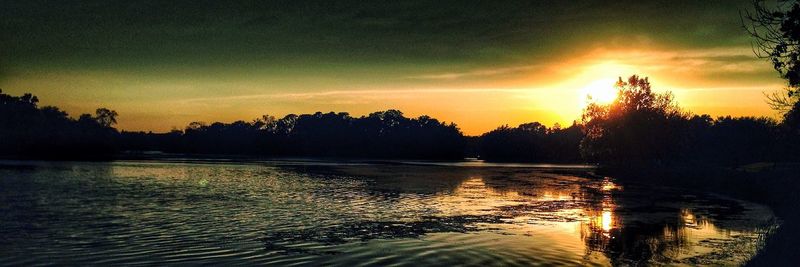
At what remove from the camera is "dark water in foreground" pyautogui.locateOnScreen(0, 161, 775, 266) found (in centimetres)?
2195

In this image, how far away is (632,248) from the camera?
2509cm

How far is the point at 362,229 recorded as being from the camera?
29.6 m

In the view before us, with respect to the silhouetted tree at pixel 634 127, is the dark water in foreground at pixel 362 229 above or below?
below

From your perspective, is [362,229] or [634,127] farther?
[634,127]

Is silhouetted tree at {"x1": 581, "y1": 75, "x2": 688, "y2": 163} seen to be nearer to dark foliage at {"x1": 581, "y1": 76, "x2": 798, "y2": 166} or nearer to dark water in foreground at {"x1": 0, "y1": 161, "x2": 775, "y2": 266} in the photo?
dark foliage at {"x1": 581, "y1": 76, "x2": 798, "y2": 166}

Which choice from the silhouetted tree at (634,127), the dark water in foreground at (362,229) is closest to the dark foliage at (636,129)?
the silhouetted tree at (634,127)

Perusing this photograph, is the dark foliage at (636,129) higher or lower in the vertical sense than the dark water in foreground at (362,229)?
higher

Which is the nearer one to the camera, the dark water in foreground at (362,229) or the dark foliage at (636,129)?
the dark water in foreground at (362,229)

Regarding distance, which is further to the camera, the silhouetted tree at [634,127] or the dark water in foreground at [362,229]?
the silhouetted tree at [634,127]

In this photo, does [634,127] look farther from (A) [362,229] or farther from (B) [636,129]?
(A) [362,229]

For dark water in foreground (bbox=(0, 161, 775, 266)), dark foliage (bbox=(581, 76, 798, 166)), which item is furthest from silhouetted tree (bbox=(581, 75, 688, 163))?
dark water in foreground (bbox=(0, 161, 775, 266))

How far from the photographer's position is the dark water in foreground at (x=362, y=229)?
21953mm

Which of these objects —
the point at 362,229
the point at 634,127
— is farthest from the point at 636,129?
the point at 362,229

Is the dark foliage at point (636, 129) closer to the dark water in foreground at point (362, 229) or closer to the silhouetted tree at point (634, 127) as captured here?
the silhouetted tree at point (634, 127)
